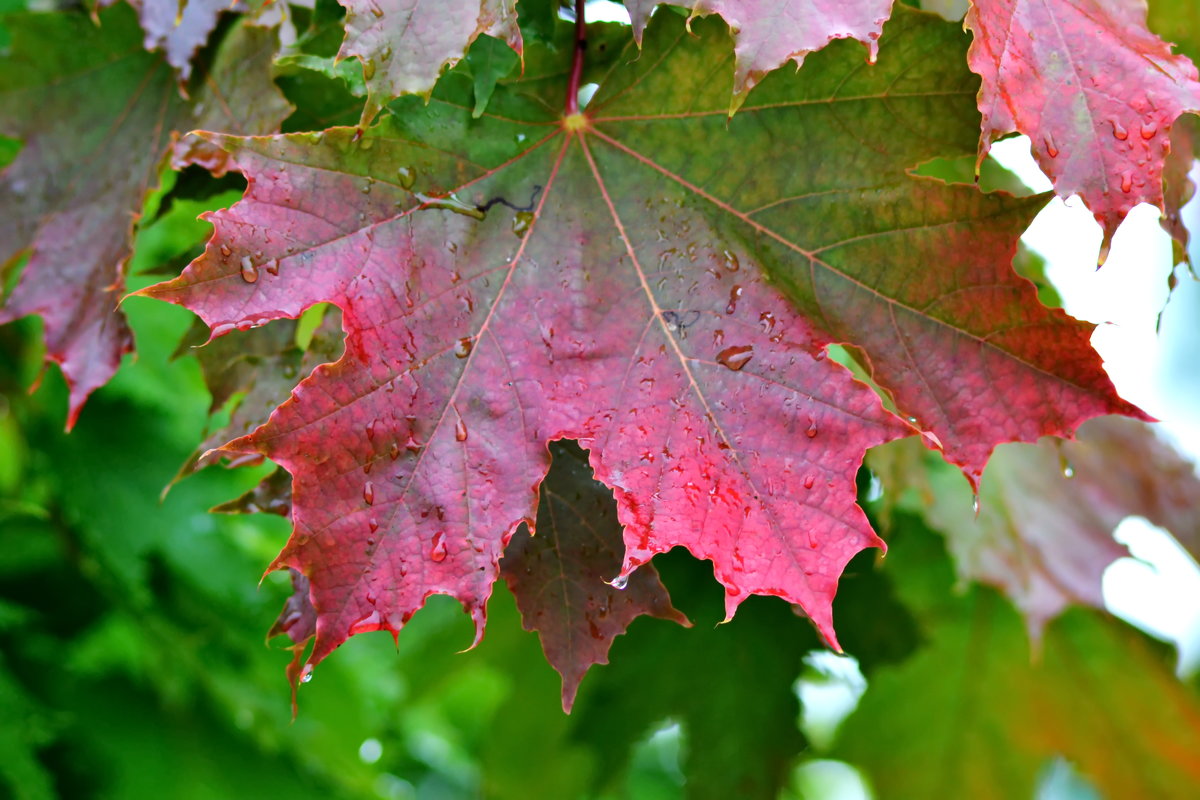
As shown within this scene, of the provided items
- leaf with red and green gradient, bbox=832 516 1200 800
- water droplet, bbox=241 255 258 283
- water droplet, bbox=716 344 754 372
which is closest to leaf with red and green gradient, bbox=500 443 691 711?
water droplet, bbox=716 344 754 372

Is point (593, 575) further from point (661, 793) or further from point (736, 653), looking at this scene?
point (661, 793)

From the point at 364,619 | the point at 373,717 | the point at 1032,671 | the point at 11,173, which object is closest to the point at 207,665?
the point at 373,717

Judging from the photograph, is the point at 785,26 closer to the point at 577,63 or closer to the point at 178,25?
the point at 577,63

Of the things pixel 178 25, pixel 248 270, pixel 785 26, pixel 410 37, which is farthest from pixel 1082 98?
pixel 178 25

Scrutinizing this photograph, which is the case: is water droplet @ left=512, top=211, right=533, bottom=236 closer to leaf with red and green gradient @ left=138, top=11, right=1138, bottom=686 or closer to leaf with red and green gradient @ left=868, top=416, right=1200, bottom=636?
leaf with red and green gradient @ left=138, top=11, right=1138, bottom=686

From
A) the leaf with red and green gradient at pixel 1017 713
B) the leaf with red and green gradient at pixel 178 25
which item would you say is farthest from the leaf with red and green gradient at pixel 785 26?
the leaf with red and green gradient at pixel 1017 713
